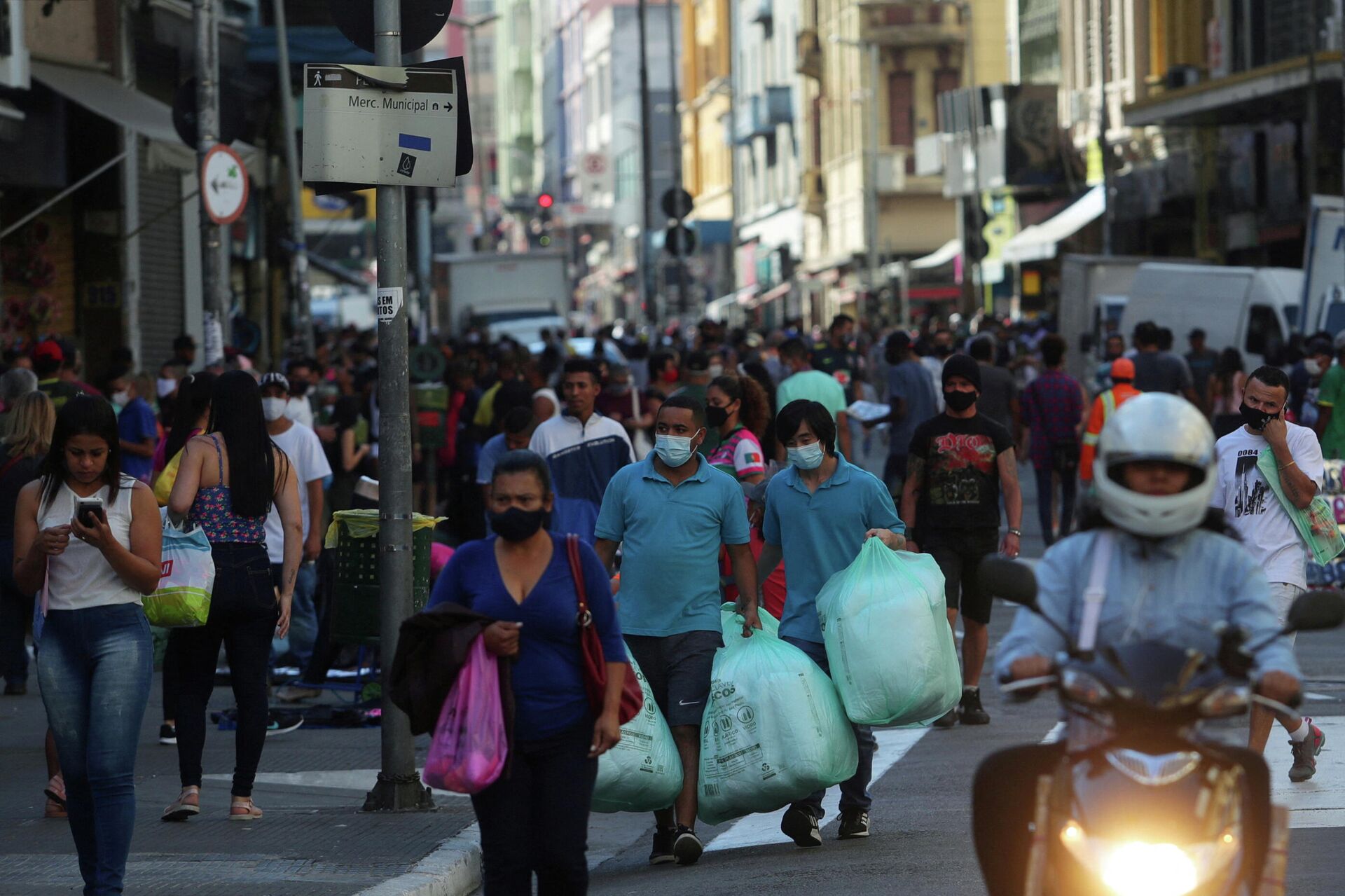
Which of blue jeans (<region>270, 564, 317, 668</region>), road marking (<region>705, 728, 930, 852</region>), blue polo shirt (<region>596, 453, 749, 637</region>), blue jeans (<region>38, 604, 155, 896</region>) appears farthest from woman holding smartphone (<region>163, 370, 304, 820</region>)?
blue jeans (<region>270, 564, 317, 668</region>)

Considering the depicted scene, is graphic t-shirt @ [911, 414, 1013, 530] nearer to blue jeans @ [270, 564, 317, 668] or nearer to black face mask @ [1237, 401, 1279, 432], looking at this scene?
black face mask @ [1237, 401, 1279, 432]

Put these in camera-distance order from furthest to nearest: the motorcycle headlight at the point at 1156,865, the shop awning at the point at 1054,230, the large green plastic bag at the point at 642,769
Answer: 1. the shop awning at the point at 1054,230
2. the large green plastic bag at the point at 642,769
3. the motorcycle headlight at the point at 1156,865

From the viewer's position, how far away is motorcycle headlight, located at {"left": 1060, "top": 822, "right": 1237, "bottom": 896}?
4.29 meters

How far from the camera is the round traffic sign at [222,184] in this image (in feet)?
52.3

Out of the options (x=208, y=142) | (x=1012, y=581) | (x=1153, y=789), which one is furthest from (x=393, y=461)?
(x=208, y=142)

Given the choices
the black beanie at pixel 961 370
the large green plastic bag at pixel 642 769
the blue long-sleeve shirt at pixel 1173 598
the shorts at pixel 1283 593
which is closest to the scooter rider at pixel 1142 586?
the blue long-sleeve shirt at pixel 1173 598

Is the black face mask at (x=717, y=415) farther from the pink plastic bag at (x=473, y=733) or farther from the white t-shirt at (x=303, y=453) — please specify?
the pink plastic bag at (x=473, y=733)

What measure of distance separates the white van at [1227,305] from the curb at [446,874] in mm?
19166

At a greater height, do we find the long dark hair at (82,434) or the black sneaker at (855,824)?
the long dark hair at (82,434)

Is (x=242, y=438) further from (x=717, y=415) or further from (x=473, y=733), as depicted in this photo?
(x=473, y=733)

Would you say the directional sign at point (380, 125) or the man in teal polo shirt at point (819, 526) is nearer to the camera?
the man in teal polo shirt at point (819, 526)

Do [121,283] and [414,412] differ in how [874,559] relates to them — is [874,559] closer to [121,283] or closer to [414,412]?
[414,412]

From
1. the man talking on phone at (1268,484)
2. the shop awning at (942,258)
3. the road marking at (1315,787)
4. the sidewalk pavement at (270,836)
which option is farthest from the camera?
the shop awning at (942,258)

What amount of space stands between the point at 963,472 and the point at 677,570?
3.17m
